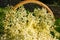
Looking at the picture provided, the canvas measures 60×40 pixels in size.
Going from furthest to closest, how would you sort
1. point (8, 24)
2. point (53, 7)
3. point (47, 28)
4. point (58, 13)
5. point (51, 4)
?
1. point (51, 4)
2. point (53, 7)
3. point (58, 13)
4. point (47, 28)
5. point (8, 24)

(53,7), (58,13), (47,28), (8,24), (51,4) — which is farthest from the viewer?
(51,4)

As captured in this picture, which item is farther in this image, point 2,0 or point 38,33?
point 2,0

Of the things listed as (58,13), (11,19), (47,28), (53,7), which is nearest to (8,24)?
(11,19)

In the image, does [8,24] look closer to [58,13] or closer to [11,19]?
[11,19]

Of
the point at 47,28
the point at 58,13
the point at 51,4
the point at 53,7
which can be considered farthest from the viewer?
the point at 51,4

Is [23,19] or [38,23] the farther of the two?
[38,23]

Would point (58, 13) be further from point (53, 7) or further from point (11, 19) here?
point (11, 19)

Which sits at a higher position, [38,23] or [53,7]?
[38,23]

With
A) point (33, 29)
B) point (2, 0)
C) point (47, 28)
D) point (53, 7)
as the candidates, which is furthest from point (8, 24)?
point (2, 0)

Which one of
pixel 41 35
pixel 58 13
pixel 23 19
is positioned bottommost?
pixel 58 13
